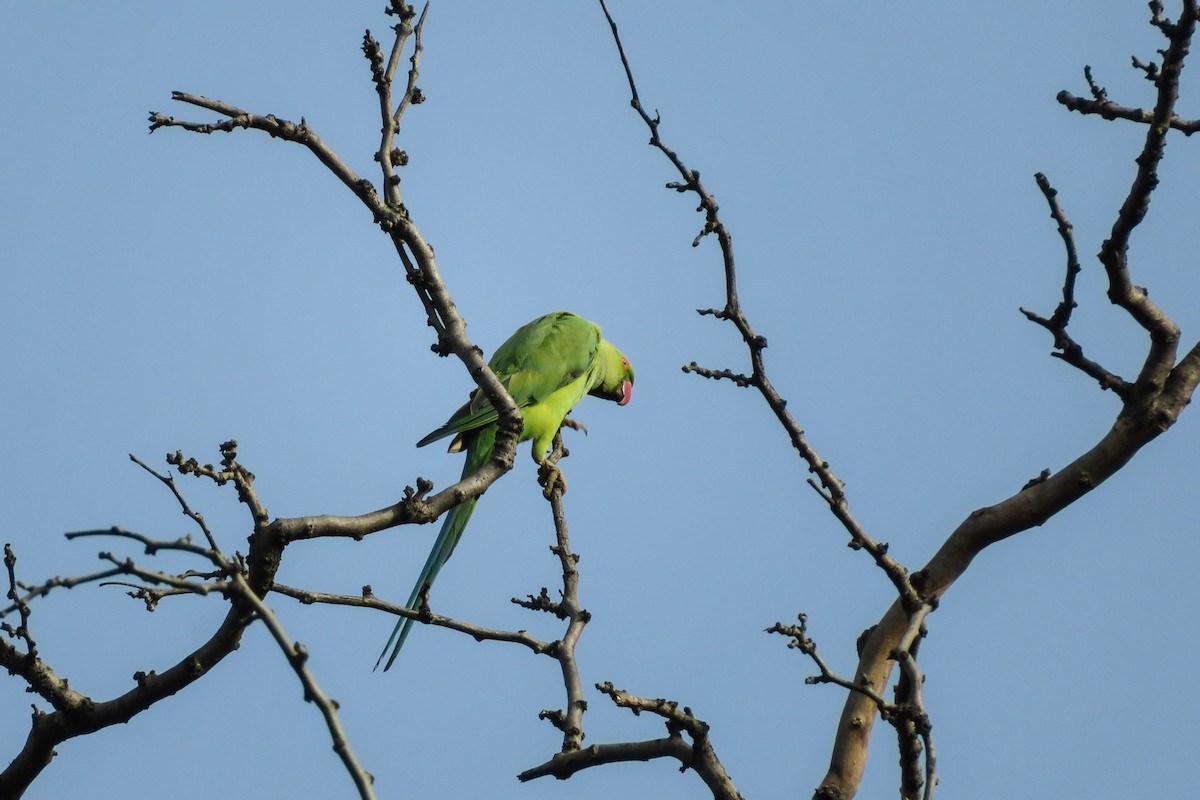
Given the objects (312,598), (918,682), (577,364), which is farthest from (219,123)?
(577,364)

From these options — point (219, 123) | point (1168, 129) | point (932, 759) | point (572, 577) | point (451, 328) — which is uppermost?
point (219, 123)

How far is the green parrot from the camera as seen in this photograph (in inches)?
270

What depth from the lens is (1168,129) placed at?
322cm

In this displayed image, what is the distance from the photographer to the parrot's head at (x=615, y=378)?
9.89m

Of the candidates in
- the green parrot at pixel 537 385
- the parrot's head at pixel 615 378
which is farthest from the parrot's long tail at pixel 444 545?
the parrot's head at pixel 615 378

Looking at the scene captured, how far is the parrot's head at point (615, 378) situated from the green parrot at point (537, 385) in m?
0.19

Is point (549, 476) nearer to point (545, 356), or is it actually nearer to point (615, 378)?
point (545, 356)

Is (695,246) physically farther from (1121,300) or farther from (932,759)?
(932,759)

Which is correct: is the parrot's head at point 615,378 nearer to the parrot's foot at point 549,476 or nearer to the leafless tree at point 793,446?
the parrot's foot at point 549,476

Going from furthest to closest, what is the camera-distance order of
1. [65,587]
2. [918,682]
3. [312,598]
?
[312,598]
[918,682]
[65,587]

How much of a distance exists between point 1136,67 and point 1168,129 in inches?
12.9

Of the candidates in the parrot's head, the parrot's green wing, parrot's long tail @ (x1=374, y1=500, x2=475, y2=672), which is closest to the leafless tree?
parrot's long tail @ (x1=374, y1=500, x2=475, y2=672)

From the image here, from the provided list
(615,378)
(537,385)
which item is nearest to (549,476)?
(537,385)

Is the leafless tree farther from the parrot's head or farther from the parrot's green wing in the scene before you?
the parrot's head
